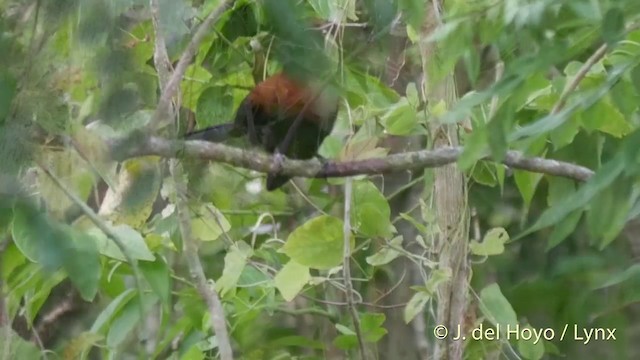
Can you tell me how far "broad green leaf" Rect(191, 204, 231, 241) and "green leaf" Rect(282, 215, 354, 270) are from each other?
0.40ft

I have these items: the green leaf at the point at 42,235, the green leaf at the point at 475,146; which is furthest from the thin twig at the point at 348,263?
the green leaf at the point at 42,235

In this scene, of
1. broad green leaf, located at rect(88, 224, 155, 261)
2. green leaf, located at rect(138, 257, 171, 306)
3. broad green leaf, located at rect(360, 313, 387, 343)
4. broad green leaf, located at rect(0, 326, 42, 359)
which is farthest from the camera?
broad green leaf, located at rect(360, 313, 387, 343)

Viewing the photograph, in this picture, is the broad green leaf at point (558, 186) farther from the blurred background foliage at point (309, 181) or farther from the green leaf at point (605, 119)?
the green leaf at point (605, 119)

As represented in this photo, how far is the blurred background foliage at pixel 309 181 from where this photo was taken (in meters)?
0.84

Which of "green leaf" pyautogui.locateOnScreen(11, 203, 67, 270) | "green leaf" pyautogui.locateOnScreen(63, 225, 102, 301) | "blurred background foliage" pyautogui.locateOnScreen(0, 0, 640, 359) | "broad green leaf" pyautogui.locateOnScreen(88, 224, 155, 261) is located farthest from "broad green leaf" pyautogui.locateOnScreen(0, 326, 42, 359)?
"green leaf" pyautogui.locateOnScreen(11, 203, 67, 270)

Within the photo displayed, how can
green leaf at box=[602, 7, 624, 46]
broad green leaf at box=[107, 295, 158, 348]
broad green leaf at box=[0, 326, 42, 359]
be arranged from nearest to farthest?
green leaf at box=[602, 7, 624, 46] → broad green leaf at box=[0, 326, 42, 359] → broad green leaf at box=[107, 295, 158, 348]

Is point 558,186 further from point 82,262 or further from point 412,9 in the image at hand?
point 82,262

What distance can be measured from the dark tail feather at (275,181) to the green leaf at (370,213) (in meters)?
0.15

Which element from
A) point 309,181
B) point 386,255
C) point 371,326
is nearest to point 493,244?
point 386,255

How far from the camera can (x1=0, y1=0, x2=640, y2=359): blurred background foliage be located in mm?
840

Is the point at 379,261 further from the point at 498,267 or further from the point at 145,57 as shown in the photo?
the point at 145,57

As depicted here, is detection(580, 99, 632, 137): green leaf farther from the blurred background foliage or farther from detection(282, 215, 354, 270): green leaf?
detection(282, 215, 354, 270): green leaf

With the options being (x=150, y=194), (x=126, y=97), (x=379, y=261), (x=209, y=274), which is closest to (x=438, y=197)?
(x=379, y=261)

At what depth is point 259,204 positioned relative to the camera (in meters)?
1.91
